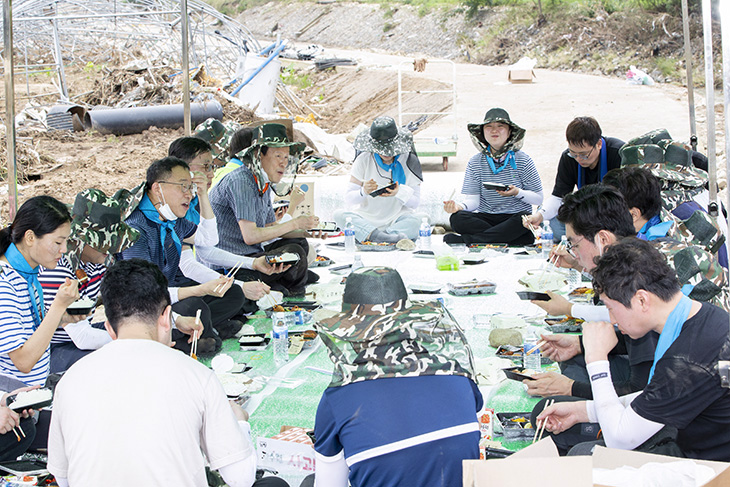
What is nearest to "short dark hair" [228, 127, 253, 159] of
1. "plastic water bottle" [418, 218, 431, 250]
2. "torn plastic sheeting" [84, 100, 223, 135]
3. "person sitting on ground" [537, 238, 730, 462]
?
"plastic water bottle" [418, 218, 431, 250]

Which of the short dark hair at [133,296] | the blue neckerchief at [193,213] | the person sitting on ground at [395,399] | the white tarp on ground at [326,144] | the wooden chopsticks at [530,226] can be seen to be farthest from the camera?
the white tarp on ground at [326,144]

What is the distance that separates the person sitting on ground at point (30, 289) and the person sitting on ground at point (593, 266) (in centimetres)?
205

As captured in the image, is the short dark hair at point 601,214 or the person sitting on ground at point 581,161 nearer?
the short dark hair at point 601,214

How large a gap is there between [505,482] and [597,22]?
82.0 feet

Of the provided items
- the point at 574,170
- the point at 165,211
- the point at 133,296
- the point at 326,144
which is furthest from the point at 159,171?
the point at 326,144

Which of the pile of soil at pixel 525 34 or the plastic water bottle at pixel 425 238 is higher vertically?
the pile of soil at pixel 525 34

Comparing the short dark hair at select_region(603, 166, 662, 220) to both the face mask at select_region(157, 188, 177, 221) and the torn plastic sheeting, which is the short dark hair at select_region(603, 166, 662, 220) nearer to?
the face mask at select_region(157, 188, 177, 221)

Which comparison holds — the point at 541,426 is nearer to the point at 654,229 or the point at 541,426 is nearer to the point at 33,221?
the point at 654,229

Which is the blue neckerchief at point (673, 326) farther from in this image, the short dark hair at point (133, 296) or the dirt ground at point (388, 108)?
the dirt ground at point (388, 108)

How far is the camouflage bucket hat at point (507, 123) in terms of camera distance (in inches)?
240

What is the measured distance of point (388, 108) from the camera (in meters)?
19.6

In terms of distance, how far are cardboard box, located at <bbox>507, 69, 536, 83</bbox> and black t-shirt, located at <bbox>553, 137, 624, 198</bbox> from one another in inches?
604

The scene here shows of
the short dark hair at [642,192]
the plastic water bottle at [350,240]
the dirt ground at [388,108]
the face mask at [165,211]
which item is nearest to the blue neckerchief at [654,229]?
the short dark hair at [642,192]

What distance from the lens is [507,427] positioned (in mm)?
2898
